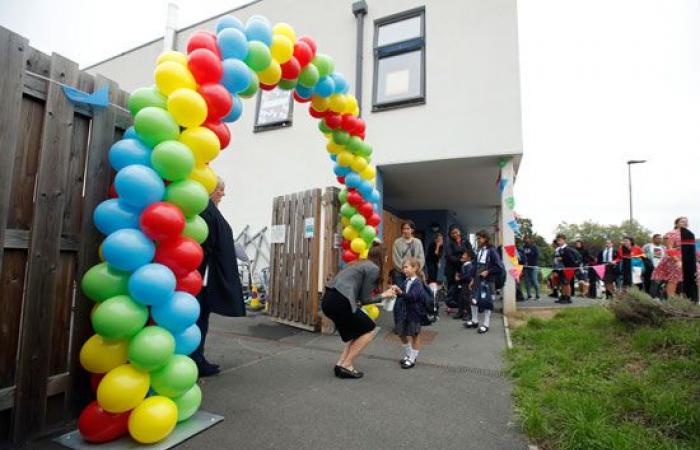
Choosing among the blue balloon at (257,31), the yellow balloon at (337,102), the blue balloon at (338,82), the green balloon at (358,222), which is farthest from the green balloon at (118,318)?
the green balloon at (358,222)

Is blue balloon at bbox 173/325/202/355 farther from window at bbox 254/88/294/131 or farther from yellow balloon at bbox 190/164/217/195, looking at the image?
window at bbox 254/88/294/131

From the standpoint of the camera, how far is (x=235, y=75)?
2.96 metres

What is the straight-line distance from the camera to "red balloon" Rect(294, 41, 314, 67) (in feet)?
12.4

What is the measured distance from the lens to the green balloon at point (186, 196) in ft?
8.55

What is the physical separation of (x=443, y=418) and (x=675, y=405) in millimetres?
1793

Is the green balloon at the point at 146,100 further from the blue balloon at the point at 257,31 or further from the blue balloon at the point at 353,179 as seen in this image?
the blue balloon at the point at 353,179

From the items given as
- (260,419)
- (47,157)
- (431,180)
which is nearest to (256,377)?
(260,419)

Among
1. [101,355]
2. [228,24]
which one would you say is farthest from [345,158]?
[101,355]

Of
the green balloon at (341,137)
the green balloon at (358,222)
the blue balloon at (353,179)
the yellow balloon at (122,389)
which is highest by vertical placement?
the green balloon at (341,137)

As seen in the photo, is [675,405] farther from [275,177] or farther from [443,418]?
[275,177]

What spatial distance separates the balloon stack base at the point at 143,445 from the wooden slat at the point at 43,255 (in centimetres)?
25

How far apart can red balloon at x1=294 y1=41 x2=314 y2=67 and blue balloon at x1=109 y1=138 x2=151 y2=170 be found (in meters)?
1.89

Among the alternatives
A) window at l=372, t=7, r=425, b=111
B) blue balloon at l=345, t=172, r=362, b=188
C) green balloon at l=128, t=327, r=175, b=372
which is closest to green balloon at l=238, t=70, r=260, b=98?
green balloon at l=128, t=327, r=175, b=372

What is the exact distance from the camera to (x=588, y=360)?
4.28 m
